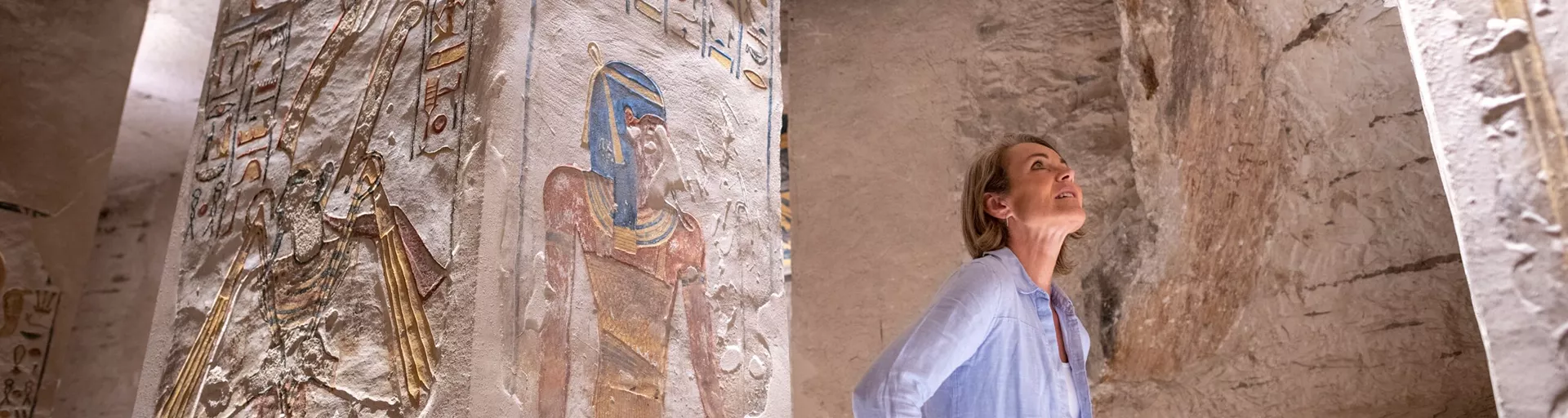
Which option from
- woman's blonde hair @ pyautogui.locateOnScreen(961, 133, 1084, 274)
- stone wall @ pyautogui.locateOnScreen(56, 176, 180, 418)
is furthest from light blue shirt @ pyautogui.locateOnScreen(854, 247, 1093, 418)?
stone wall @ pyautogui.locateOnScreen(56, 176, 180, 418)

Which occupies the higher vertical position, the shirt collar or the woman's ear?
the woman's ear

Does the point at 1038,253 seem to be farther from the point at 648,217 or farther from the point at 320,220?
the point at 320,220

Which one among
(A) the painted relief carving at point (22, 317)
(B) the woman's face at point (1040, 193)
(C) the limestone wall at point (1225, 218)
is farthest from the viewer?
(A) the painted relief carving at point (22, 317)

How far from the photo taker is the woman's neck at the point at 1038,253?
7.04 feet

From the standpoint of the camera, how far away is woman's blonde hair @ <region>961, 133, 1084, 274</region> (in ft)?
7.23

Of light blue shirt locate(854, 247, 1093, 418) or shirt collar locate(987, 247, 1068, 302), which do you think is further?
shirt collar locate(987, 247, 1068, 302)

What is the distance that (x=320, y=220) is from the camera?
2.34m

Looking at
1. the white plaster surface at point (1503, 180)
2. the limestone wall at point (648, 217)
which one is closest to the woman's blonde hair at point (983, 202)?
→ the limestone wall at point (648, 217)

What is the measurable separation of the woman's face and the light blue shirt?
5.2 inches

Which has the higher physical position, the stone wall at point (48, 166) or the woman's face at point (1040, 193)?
the stone wall at point (48, 166)

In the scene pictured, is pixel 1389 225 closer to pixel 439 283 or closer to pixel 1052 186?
pixel 1052 186

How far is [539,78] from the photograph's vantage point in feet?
7.23

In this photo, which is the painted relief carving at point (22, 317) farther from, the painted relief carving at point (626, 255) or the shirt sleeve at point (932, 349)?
the shirt sleeve at point (932, 349)

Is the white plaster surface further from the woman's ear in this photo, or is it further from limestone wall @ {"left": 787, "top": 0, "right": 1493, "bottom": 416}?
limestone wall @ {"left": 787, "top": 0, "right": 1493, "bottom": 416}
